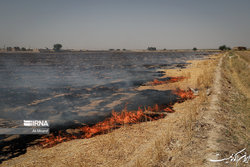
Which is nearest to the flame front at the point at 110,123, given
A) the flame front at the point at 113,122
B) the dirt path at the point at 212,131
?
the flame front at the point at 113,122

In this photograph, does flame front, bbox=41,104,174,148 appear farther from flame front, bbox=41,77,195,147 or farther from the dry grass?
the dry grass

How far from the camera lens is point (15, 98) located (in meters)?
12.6

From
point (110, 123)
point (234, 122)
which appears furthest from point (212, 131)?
point (110, 123)

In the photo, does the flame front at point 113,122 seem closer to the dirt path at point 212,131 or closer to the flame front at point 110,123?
the flame front at point 110,123

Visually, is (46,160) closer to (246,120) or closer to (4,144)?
(4,144)

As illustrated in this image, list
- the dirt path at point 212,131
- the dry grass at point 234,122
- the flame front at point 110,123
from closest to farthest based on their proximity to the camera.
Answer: the dirt path at point 212,131 < the dry grass at point 234,122 < the flame front at point 110,123

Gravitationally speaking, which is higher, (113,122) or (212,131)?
(212,131)

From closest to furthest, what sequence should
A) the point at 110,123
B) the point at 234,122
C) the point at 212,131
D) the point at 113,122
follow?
the point at 212,131, the point at 234,122, the point at 110,123, the point at 113,122

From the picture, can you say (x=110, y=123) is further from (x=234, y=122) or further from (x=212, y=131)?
(x=234, y=122)

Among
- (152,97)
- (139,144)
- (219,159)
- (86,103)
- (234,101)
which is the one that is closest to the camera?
(219,159)

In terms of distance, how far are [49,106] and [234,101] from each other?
11.3 meters

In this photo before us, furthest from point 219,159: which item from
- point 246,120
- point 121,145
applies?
point 246,120

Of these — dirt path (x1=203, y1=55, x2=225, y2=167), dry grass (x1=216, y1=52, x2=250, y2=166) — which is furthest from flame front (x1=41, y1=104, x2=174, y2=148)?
dry grass (x1=216, y1=52, x2=250, y2=166)

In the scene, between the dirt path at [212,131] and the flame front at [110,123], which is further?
the flame front at [110,123]
